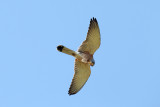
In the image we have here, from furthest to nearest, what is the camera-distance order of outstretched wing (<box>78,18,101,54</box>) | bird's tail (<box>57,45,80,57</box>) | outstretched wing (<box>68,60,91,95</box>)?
outstretched wing (<box>68,60,91,95</box>) < outstretched wing (<box>78,18,101,54</box>) < bird's tail (<box>57,45,80,57</box>)

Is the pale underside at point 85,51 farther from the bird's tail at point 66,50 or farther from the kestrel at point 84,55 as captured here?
the bird's tail at point 66,50

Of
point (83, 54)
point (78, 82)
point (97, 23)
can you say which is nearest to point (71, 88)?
point (78, 82)

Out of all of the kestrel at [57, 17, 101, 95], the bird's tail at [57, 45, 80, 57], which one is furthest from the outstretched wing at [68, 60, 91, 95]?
the bird's tail at [57, 45, 80, 57]

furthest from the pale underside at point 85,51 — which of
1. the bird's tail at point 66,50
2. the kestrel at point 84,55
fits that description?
the bird's tail at point 66,50

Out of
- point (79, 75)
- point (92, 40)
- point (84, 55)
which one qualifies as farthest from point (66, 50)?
point (79, 75)

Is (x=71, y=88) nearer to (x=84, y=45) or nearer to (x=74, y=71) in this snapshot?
(x=74, y=71)

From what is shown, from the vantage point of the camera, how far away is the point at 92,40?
2109 centimetres

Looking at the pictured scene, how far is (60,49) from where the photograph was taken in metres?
20.5

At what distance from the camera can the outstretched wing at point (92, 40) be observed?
2086 centimetres

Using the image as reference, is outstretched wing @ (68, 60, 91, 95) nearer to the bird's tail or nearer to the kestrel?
the kestrel

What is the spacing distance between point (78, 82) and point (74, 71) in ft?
1.97

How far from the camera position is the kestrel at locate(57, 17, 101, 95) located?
20.9m

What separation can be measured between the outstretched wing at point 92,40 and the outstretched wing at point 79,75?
844 mm

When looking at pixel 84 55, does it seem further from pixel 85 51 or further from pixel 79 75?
pixel 79 75
